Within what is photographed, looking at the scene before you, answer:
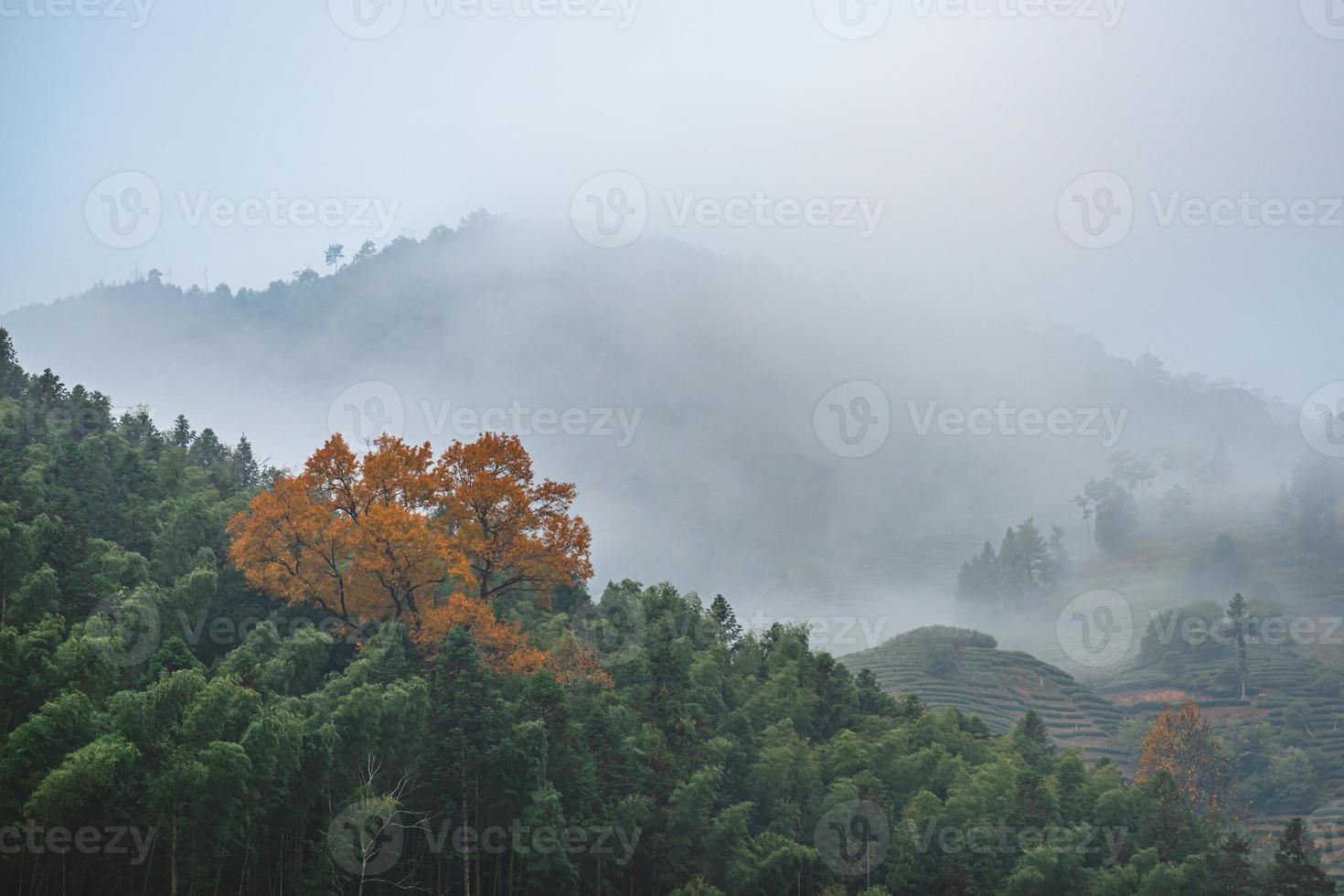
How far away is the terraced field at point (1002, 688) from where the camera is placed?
118562 millimetres

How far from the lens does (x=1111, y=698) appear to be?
5640 inches

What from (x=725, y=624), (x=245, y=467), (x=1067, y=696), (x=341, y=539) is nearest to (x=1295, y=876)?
(x=725, y=624)

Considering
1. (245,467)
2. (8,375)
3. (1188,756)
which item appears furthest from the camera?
(1188,756)

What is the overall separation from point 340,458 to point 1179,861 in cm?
3559

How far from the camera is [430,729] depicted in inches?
1393

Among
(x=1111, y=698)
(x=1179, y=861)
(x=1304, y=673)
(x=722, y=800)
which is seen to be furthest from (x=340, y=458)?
(x=1304, y=673)

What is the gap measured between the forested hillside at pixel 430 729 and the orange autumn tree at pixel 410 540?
3.8 inches

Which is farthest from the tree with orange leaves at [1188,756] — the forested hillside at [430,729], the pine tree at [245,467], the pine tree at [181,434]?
the pine tree at [181,434]

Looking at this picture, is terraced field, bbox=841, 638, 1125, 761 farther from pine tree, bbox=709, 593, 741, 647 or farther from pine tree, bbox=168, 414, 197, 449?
pine tree, bbox=168, 414, 197, 449

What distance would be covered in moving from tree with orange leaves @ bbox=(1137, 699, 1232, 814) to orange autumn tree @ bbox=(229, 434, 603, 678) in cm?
5751

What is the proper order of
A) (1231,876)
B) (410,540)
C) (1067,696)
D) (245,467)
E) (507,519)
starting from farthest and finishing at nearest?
(1067,696), (245,467), (1231,876), (507,519), (410,540)

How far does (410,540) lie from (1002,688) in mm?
96103

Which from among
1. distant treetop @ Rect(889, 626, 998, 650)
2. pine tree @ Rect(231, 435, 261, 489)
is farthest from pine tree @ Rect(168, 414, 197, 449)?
distant treetop @ Rect(889, 626, 998, 650)

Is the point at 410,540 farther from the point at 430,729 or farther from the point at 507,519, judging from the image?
the point at 430,729
